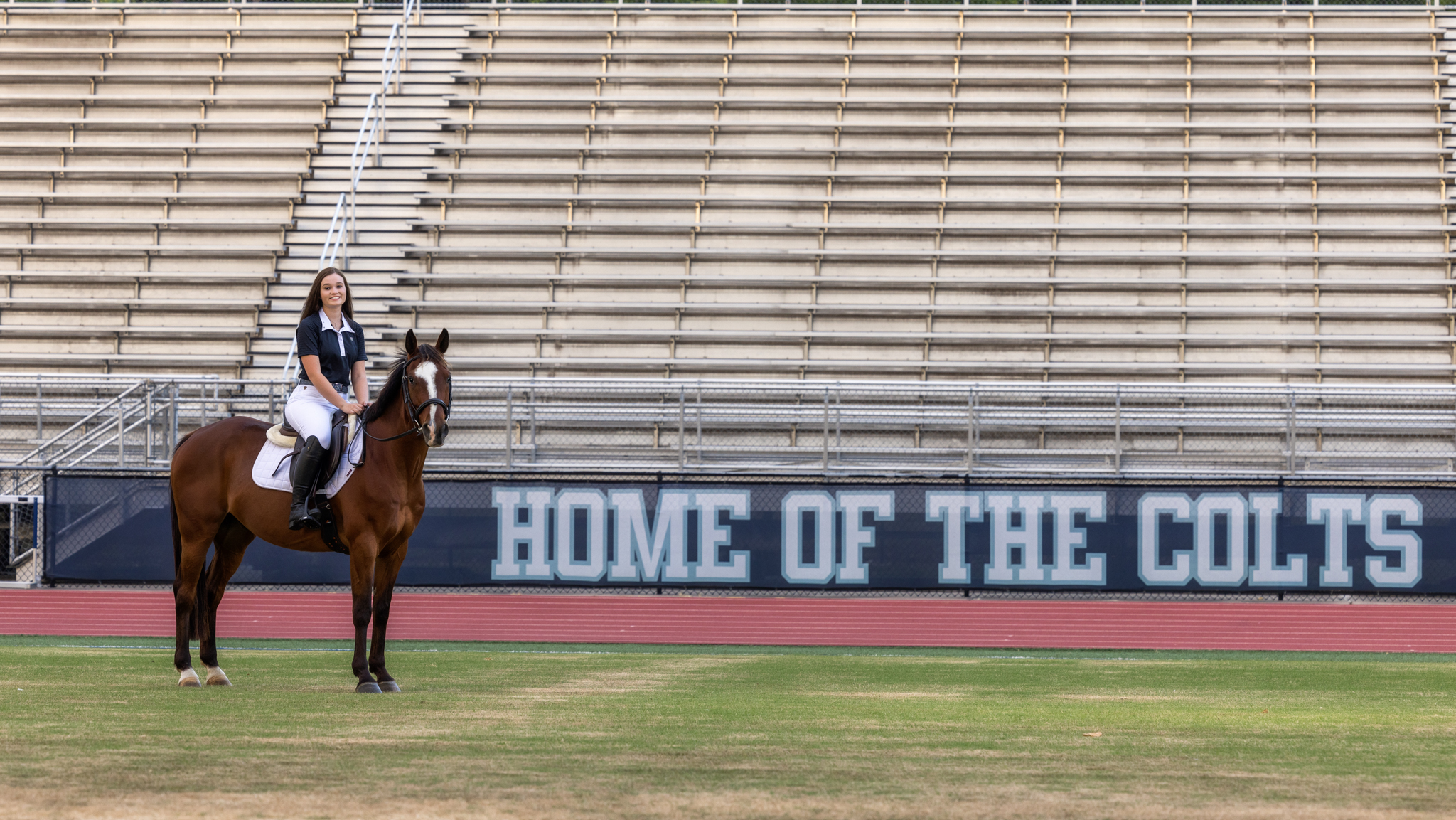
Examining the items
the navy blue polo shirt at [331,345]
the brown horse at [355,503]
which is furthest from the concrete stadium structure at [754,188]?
the navy blue polo shirt at [331,345]

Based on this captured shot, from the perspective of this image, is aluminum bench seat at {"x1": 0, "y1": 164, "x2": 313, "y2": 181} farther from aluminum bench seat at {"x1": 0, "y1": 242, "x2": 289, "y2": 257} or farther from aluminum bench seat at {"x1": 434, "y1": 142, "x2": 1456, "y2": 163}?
aluminum bench seat at {"x1": 0, "y1": 242, "x2": 289, "y2": 257}

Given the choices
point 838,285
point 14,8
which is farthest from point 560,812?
point 14,8

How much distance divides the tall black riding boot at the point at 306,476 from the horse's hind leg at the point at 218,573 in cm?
87

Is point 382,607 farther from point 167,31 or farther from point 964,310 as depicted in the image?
point 167,31

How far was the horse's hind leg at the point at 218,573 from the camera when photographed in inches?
341

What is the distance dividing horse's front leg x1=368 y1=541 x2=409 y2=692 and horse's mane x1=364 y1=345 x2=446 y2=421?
→ 772 mm

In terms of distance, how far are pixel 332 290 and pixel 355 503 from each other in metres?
1.20

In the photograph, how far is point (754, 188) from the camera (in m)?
22.8

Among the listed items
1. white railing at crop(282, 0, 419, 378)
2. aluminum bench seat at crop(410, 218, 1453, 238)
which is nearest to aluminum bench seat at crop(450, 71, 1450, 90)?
white railing at crop(282, 0, 419, 378)

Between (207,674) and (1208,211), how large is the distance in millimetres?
17153

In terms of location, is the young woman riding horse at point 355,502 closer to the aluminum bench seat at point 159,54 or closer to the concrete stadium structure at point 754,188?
the concrete stadium structure at point 754,188

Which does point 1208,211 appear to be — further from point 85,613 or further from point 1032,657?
point 85,613

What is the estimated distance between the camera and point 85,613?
1576 centimetres

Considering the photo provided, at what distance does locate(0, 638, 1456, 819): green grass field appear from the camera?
15.0ft
